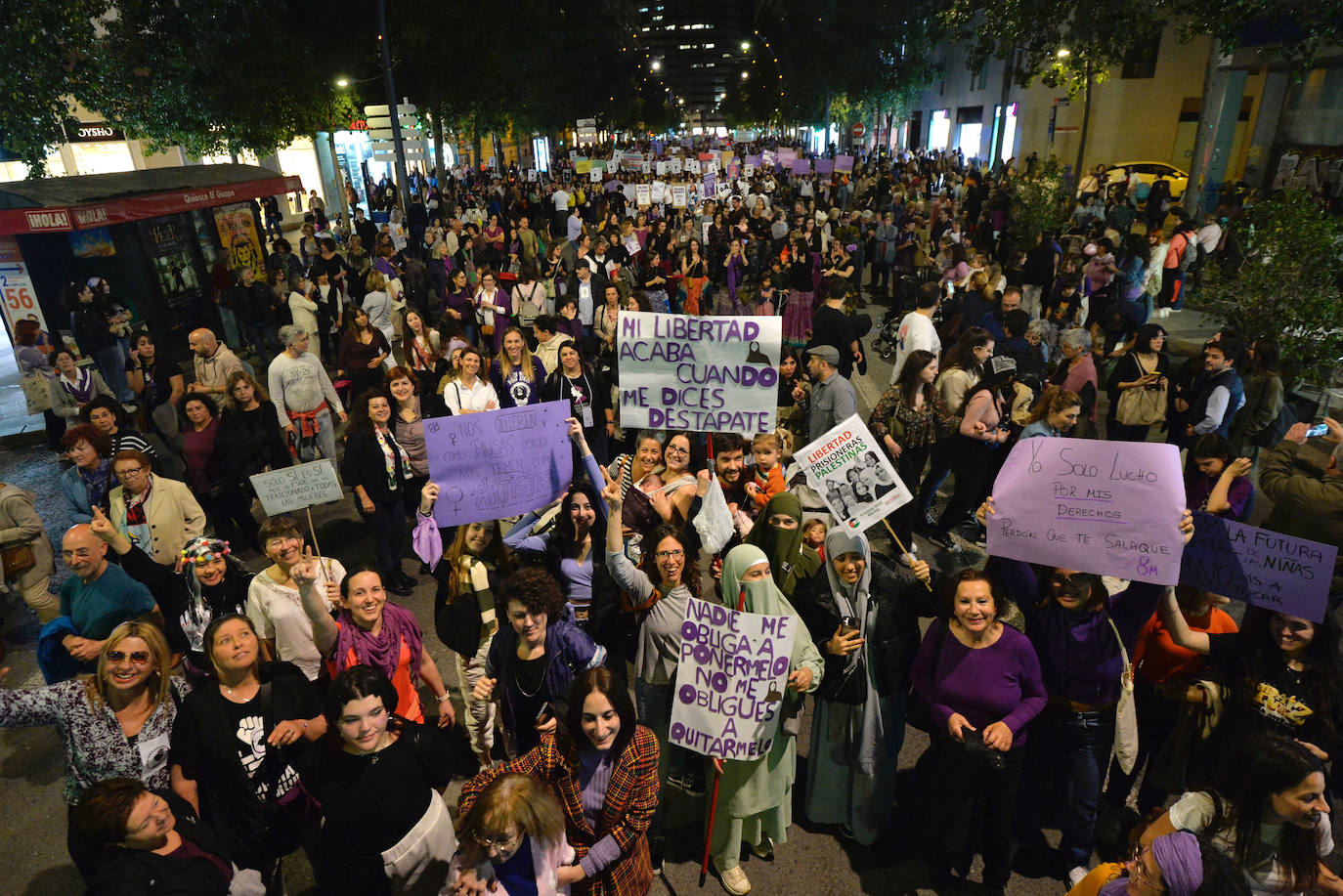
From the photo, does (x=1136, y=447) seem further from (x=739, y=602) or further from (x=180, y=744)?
(x=180, y=744)

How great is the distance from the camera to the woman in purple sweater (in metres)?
3.59

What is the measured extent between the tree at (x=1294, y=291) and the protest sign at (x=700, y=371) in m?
6.39

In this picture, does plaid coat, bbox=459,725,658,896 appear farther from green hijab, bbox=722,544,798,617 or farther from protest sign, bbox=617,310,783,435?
protest sign, bbox=617,310,783,435

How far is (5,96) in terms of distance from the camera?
45.2 ft

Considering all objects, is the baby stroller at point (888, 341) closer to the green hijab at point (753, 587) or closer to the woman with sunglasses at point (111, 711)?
the green hijab at point (753, 587)

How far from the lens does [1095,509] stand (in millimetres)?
3869

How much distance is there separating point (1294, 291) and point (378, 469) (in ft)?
31.5

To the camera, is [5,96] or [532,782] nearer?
[532,782]

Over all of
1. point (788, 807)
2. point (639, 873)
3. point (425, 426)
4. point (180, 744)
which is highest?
point (425, 426)

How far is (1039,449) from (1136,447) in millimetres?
433

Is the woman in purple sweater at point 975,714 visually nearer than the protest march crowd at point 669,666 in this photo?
No

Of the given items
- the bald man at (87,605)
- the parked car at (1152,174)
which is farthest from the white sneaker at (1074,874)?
the parked car at (1152,174)

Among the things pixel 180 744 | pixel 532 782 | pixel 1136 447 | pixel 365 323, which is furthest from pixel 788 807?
pixel 365 323

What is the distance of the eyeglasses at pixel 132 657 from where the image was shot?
3.42 metres
